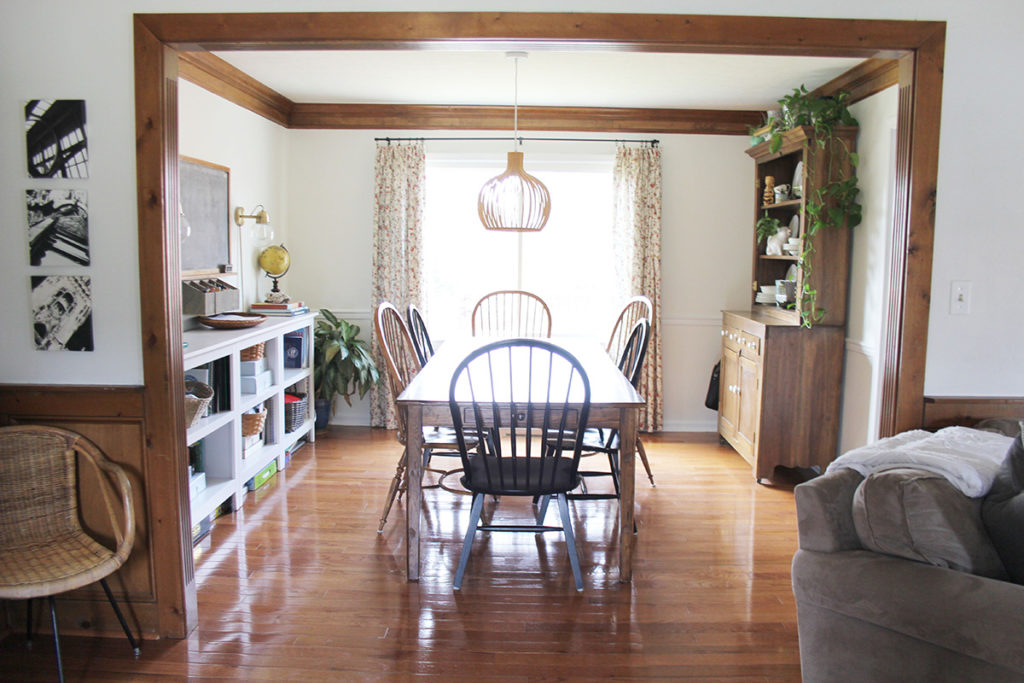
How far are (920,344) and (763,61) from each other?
6.76ft

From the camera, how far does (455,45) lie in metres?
2.42

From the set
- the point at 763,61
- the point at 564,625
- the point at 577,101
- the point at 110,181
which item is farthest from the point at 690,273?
the point at 110,181

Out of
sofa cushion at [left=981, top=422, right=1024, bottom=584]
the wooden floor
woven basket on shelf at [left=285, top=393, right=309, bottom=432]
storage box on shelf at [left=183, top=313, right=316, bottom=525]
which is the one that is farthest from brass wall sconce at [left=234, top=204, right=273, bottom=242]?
sofa cushion at [left=981, top=422, right=1024, bottom=584]

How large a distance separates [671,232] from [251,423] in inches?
127

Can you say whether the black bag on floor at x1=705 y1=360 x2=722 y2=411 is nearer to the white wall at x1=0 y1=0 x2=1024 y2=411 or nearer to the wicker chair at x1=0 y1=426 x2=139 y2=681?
the white wall at x1=0 y1=0 x2=1024 y2=411

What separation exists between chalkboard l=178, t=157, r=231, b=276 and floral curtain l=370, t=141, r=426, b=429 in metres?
1.22

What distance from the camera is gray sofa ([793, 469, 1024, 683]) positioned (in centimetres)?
163

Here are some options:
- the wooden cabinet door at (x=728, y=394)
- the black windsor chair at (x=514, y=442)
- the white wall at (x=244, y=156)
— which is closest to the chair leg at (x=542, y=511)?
the black windsor chair at (x=514, y=442)

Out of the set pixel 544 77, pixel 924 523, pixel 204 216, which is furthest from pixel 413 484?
pixel 544 77

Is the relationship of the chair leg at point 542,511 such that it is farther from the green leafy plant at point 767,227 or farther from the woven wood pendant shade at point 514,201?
the green leafy plant at point 767,227

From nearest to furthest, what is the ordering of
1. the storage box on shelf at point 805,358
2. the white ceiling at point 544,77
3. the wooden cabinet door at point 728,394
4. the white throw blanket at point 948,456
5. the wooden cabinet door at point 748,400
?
the white throw blanket at point 948,456, the white ceiling at point 544,77, the storage box on shelf at point 805,358, the wooden cabinet door at point 748,400, the wooden cabinet door at point 728,394

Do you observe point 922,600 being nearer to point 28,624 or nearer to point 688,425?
point 28,624

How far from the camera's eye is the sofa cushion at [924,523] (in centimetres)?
177

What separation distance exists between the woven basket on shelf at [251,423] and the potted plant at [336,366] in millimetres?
1013
